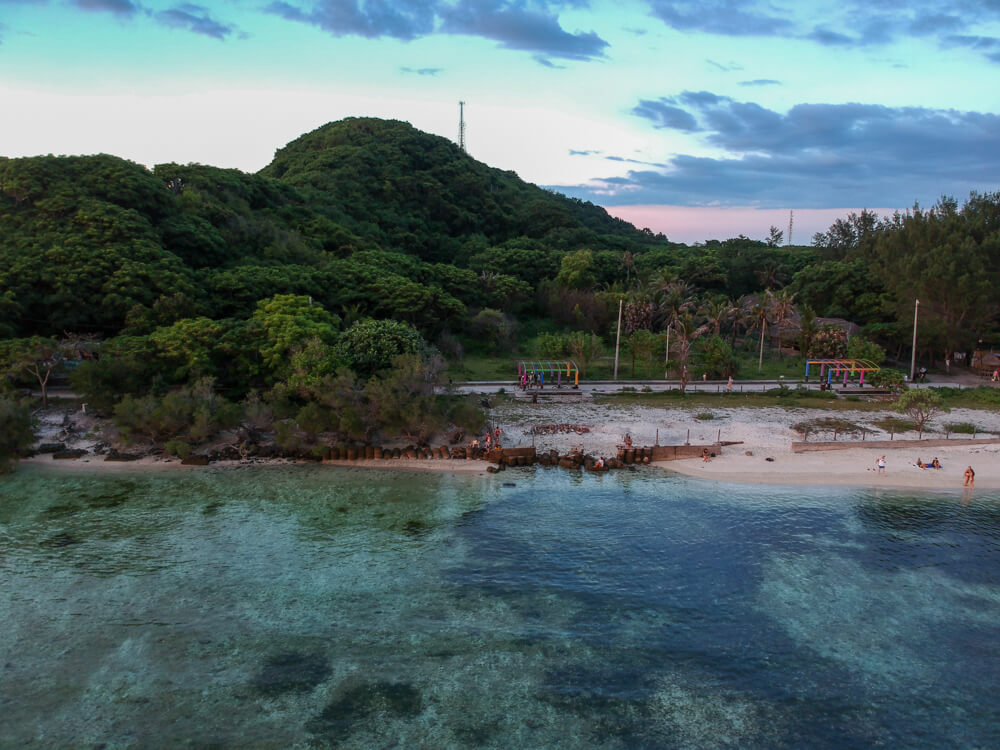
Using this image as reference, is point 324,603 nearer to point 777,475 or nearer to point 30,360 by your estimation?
point 777,475

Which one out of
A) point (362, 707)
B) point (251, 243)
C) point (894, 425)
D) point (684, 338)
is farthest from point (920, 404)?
point (251, 243)

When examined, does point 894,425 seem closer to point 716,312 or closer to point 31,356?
point 716,312

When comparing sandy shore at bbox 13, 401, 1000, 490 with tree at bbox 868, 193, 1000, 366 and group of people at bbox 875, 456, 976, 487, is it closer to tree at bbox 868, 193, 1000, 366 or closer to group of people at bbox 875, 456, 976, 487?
group of people at bbox 875, 456, 976, 487

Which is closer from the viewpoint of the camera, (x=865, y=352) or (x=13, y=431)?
(x=13, y=431)

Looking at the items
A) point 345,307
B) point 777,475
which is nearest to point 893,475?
point 777,475

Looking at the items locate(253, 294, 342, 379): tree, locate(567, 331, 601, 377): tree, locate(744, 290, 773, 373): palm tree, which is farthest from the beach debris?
locate(744, 290, 773, 373): palm tree

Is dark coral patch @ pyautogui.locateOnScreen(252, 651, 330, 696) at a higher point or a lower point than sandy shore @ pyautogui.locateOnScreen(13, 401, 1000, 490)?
lower
